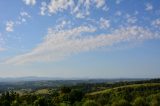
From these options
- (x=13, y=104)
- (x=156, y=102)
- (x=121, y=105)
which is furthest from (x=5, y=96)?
(x=156, y=102)

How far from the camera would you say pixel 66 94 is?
470ft

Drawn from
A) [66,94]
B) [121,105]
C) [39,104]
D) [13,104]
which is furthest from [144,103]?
[13,104]

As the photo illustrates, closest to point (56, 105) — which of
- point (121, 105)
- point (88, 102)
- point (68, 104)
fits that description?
point (68, 104)

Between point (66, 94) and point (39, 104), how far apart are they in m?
20.4

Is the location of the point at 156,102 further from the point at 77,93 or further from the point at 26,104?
the point at 26,104

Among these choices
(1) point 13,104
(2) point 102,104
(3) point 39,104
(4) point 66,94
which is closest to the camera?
(3) point 39,104

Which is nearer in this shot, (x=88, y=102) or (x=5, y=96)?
(x=88, y=102)

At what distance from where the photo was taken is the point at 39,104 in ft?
413

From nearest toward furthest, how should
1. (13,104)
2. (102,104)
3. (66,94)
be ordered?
(13,104)
(66,94)
(102,104)

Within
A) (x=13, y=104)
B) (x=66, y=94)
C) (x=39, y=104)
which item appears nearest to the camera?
(x=39, y=104)

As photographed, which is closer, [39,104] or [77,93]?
[39,104]

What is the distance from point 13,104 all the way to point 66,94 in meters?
24.9

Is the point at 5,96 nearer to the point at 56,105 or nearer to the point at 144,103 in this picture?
the point at 56,105

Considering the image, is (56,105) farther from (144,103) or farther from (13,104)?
(144,103)
